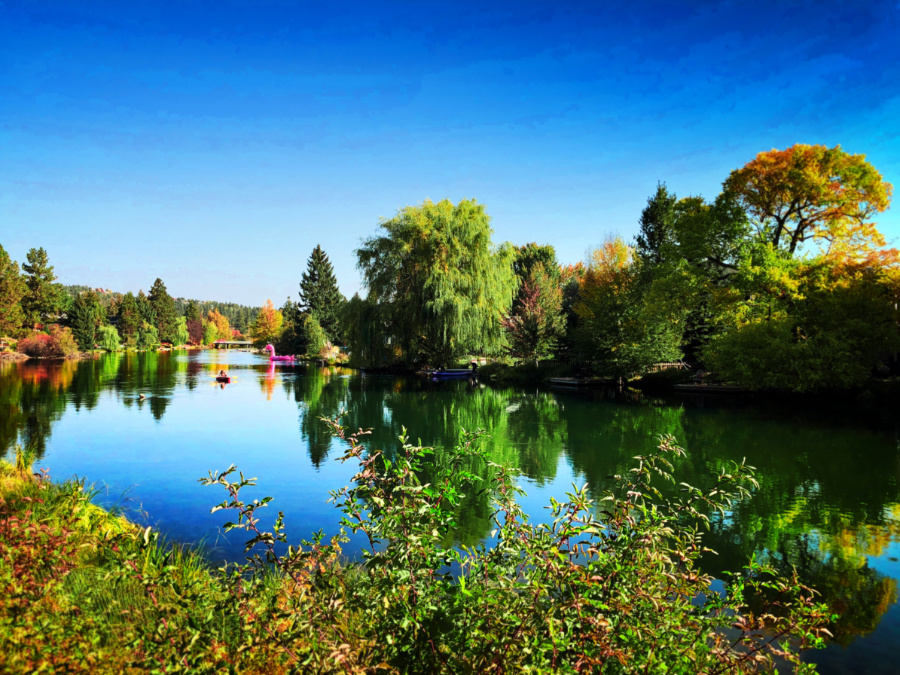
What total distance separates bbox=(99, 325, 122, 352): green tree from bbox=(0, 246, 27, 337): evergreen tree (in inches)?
460

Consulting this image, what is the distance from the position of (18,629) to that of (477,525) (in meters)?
5.11

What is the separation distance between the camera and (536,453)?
11680 mm

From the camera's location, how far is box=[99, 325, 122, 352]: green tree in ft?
192

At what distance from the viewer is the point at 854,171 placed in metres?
18.9

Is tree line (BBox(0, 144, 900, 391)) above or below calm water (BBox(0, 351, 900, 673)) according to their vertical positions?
above

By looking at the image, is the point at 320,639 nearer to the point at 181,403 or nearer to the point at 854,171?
the point at 181,403

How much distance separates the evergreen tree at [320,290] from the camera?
5797cm

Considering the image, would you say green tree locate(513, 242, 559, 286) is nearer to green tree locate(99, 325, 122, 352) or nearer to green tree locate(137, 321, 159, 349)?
green tree locate(99, 325, 122, 352)

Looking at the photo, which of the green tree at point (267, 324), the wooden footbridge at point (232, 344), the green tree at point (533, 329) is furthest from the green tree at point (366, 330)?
the wooden footbridge at point (232, 344)

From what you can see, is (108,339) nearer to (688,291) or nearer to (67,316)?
(67,316)

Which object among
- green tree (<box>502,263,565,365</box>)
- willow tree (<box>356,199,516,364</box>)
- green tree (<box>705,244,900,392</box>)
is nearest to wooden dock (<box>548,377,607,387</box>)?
green tree (<box>502,263,565,365</box>)

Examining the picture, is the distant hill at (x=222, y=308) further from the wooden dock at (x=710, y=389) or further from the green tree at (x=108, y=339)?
the wooden dock at (x=710, y=389)

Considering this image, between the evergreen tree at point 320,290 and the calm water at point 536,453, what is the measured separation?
114 feet

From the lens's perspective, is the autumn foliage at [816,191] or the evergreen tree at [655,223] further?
the evergreen tree at [655,223]
